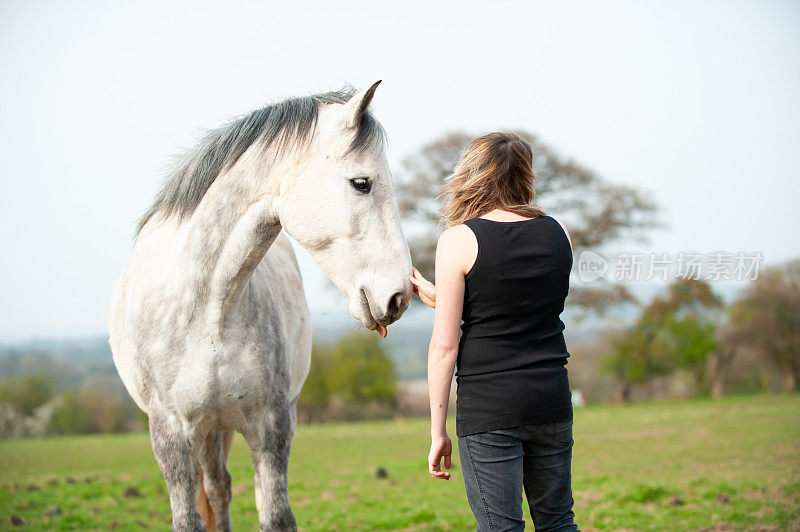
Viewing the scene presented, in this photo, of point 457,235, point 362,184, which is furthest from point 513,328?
point 362,184

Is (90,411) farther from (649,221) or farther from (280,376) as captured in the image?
(649,221)

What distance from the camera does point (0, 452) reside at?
11.2m

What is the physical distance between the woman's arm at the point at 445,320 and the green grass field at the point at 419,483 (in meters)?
3.22

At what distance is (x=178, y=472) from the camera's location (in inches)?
104

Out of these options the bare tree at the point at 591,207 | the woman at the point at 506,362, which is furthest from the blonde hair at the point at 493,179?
the bare tree at the point at 591,207

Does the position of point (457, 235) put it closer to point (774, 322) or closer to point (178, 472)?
point (178, 472)

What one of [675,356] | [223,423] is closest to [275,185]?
[223,423]

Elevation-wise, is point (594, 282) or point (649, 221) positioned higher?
point (649, 221)

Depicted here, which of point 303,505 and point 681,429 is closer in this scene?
point 303,505

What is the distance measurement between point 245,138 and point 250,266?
529mm

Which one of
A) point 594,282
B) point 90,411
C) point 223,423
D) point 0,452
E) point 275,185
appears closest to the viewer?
point 275,185

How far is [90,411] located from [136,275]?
14587 millimetres

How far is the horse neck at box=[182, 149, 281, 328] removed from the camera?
2.53 m

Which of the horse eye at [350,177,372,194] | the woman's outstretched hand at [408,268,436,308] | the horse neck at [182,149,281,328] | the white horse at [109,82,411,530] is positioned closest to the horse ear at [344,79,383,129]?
the white horse at [109,82,411,530]
